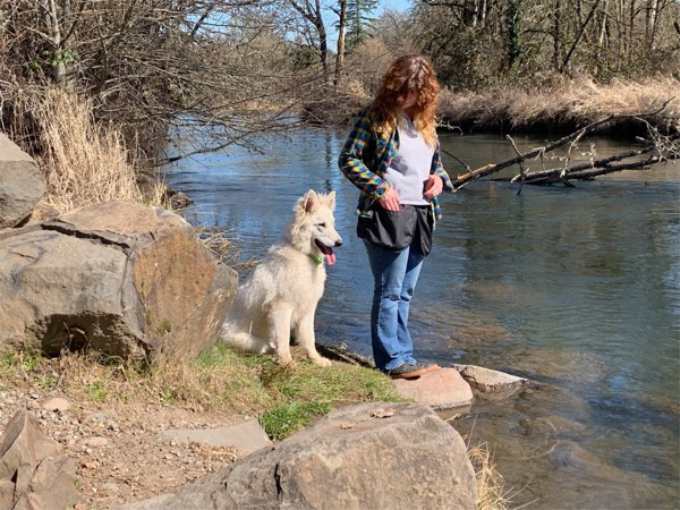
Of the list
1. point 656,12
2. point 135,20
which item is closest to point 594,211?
point 135,20

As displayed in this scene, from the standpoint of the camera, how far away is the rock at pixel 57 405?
422 cm

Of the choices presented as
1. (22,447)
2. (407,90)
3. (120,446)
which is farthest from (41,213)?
(22,447)

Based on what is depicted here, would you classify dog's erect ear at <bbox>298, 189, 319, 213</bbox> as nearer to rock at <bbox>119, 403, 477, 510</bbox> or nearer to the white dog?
the white dog

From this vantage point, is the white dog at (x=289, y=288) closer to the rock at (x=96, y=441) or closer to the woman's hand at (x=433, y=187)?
the woman's hand at (x=433, y=187)

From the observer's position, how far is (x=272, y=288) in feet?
19.4

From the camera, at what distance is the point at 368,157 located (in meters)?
5.39

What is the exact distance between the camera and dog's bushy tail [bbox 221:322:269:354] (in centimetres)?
600

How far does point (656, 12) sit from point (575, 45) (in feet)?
14.4

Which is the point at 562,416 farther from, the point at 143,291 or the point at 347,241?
the point at 347,241

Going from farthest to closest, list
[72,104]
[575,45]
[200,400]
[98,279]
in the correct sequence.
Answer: [575,45]
[72,104]
[200,400]
[98,279]

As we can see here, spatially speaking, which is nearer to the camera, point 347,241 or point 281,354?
point 281,354

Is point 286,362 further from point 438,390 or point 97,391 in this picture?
point 97,391

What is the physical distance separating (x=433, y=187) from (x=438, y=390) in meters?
1.63

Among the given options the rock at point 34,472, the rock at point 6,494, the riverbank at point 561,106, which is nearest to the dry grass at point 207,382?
the rock at point 34,472
